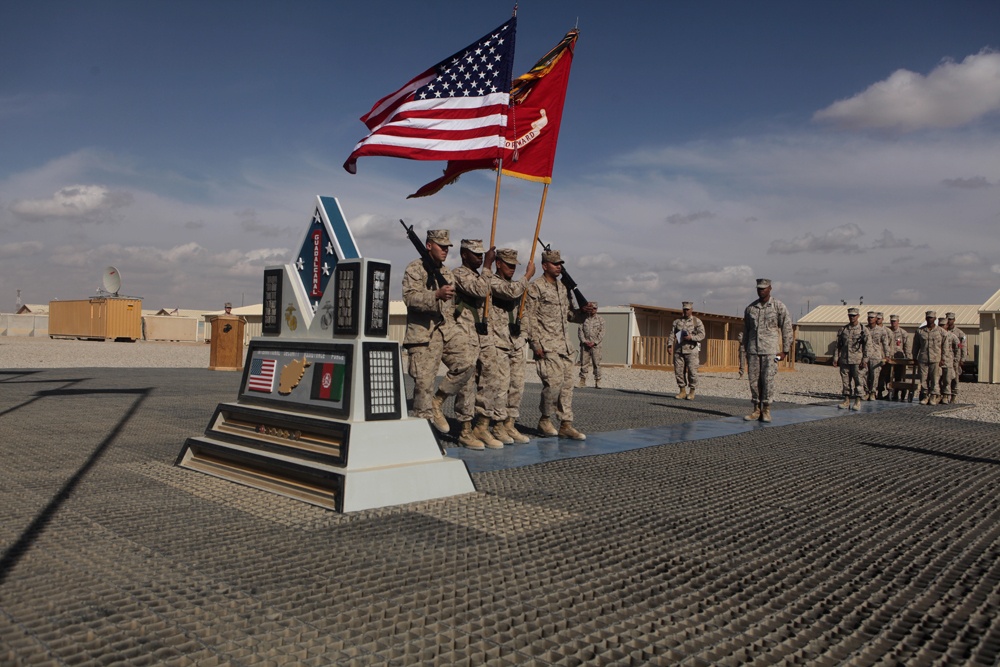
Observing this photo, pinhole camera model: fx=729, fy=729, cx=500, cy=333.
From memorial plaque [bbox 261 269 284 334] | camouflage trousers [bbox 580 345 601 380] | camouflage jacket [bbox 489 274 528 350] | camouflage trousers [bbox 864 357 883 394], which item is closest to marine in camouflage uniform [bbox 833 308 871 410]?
camouflage trousers [bbox 864 357 883 394]

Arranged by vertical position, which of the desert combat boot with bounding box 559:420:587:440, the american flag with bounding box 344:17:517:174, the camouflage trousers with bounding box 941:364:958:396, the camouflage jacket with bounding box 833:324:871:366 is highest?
the american flag with bounding box 344:17:517:174

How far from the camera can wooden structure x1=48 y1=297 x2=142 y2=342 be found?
4266cm

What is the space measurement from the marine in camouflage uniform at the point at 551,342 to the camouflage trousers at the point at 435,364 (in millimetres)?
1105

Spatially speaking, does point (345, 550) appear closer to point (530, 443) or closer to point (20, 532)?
point (20, 532)

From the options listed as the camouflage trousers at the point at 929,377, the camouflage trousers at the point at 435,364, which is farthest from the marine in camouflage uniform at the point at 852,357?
the camouflage trousers at the point at 435,364

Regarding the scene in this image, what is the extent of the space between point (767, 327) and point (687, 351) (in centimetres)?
389

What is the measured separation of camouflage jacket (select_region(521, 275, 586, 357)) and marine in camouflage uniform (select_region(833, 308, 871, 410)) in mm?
7148

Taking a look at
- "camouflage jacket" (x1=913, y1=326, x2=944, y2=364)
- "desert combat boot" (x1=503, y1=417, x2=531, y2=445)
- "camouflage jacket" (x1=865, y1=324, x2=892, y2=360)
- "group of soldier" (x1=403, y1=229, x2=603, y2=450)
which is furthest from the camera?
"camouflage jacket" (x1=913, y1=326, x2=944, y2=364)

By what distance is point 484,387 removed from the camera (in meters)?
6.88

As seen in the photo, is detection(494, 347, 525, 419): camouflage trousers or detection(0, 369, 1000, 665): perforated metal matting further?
detection(494, 347, 525, 419): camouflage trousers

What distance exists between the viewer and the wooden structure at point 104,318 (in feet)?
140

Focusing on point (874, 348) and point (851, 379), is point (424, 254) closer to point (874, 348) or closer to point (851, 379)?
point (851, 379)

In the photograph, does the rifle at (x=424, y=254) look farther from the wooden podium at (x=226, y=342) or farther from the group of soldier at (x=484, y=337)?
the wooden podium at (x=226, y=342)

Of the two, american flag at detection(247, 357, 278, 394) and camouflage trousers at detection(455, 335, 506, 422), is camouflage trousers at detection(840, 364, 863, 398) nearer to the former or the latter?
camouflage trousers at detection(455, 335, 506, 422)
